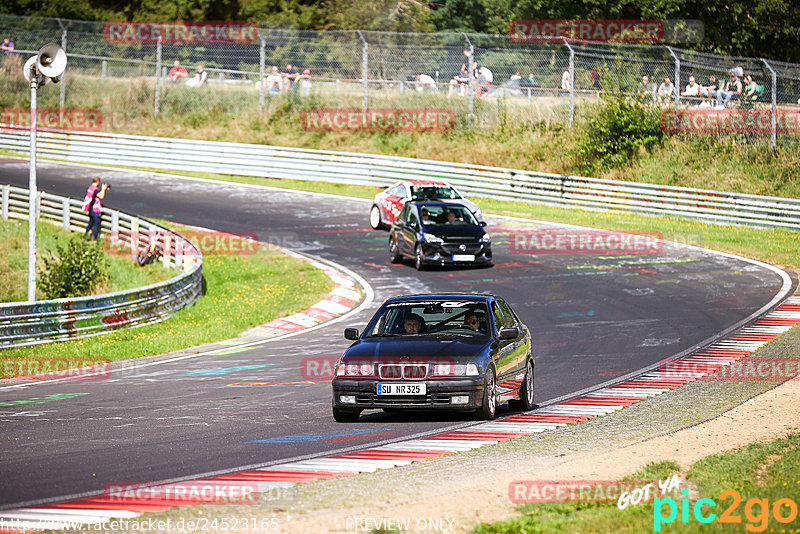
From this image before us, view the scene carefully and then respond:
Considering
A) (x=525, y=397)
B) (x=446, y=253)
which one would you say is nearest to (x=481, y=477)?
(x=525, y=397)

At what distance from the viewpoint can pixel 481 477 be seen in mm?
8570

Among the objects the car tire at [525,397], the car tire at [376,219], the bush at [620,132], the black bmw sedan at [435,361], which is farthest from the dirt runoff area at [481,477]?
the bush at [620,132]

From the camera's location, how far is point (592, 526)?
6.92 m

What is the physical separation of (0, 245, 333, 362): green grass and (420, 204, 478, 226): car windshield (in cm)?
270

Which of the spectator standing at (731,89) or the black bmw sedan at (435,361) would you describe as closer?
the black bmw sedan at (435,361)

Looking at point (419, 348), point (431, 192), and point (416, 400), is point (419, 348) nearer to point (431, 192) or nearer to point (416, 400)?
point (416, 400)

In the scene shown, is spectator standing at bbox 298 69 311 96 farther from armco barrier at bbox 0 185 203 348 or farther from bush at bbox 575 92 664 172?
armco barrier at bbox 0 185 203 348

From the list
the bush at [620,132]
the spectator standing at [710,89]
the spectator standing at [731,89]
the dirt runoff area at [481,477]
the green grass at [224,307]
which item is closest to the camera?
the dirt runoff area at [481,477]

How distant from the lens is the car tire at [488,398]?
11.2 meters

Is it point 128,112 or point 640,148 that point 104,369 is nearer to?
point 640,148

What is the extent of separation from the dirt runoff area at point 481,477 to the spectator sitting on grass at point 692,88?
2385cm

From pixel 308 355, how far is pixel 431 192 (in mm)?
12613

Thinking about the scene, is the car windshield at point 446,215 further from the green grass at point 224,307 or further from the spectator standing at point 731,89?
the spectator standing at point 731,89

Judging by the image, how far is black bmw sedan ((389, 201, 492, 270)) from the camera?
2414 centimetres
